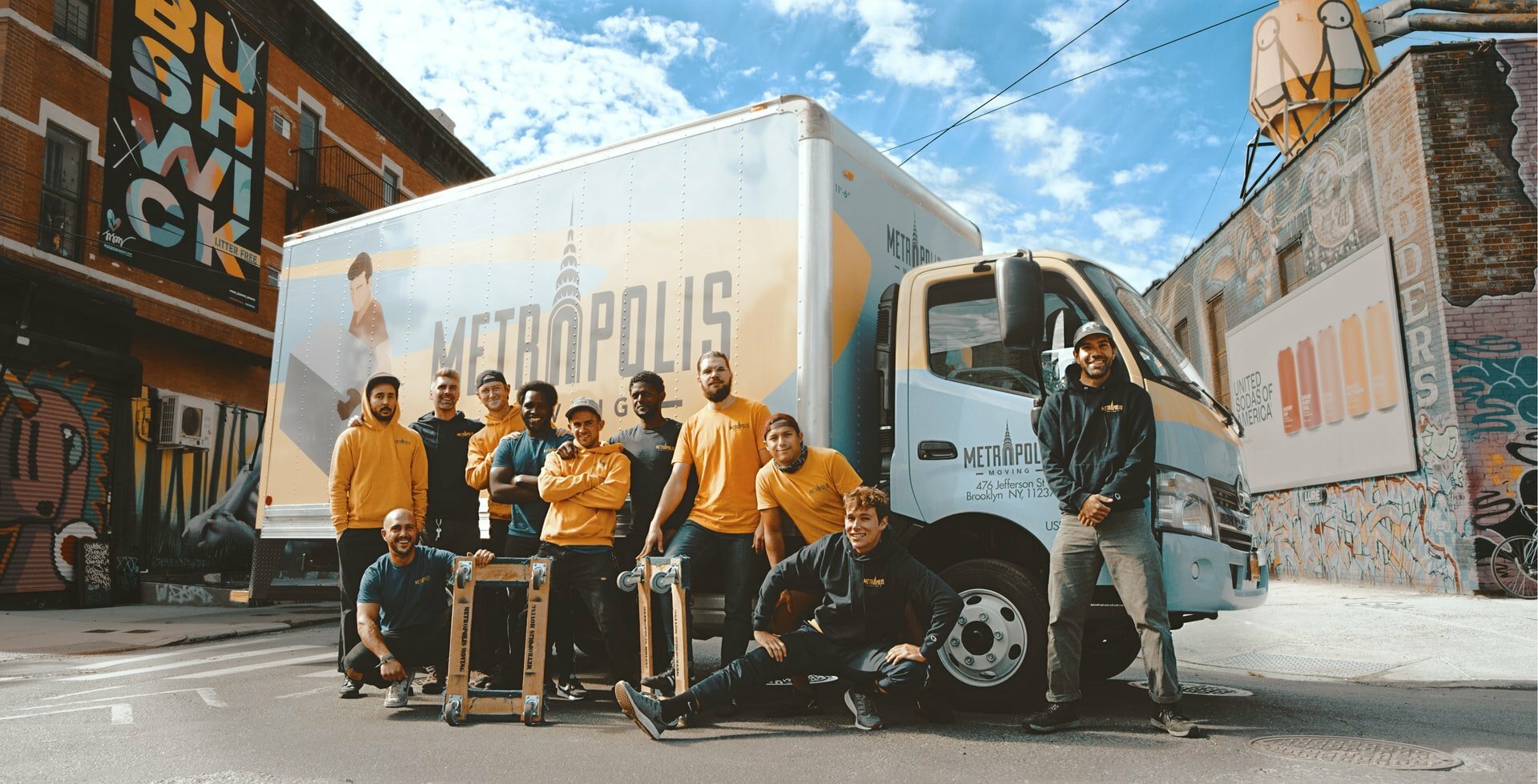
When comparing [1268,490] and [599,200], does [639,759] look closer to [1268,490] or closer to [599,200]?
[599,200]

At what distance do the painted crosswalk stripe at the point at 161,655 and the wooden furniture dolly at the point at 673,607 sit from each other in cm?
576

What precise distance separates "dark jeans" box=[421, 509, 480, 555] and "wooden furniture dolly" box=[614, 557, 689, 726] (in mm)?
1896

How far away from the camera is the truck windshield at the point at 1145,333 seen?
18.2 feet

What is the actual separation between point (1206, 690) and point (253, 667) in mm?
7288

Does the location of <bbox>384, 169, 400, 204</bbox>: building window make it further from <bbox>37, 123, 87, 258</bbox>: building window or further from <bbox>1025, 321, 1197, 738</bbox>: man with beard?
<bbox>1025, 321, 1197, 738</bbox>: man with beard

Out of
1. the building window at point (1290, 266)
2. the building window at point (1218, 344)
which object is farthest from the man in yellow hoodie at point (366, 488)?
the building window at point (1218, 344)

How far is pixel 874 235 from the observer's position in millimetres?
6445

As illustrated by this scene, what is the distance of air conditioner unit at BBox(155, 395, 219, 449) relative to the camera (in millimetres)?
15992

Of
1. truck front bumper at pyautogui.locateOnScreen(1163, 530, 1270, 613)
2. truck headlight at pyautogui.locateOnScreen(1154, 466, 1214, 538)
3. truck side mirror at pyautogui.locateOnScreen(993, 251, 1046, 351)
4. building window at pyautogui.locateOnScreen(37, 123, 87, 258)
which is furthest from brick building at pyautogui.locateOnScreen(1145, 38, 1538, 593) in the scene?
building window at pyautogui.locateOnScreen(37, 123, 87, 258)

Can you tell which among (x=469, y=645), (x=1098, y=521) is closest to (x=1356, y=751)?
(x=1098, y=521)

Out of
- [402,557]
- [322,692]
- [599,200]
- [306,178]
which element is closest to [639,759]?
[402,557]

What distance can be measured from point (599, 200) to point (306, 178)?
1509 cm

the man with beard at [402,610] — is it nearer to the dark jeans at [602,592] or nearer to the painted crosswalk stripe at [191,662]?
the dark jeans at [602,592]

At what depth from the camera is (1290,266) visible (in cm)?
1611
